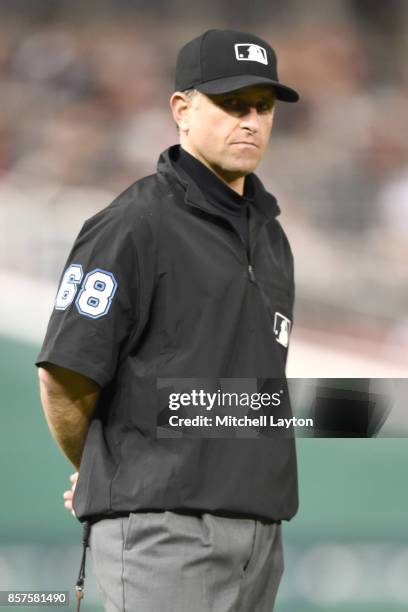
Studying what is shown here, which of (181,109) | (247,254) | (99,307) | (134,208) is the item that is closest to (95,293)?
(99,307)

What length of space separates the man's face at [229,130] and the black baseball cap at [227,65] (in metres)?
0.02

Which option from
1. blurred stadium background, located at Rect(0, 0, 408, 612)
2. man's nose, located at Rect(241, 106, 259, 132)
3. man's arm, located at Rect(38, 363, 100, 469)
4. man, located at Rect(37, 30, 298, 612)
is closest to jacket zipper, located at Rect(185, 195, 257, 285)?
man, located at Rect(37, 30, 298, 612)

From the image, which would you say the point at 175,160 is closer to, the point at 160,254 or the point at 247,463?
the point at 160,254

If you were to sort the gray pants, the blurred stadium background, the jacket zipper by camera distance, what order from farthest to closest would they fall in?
1. the blurred stadium background
2. the jacket zipper
3. the gray pants

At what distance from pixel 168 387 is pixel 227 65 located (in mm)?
447

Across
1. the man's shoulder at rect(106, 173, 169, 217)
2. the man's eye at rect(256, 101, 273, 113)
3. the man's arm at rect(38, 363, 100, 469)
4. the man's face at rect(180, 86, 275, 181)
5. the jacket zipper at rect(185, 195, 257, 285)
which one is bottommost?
the man's arm at rect(38, 363, 100, 469)

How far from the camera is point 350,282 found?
106 inches

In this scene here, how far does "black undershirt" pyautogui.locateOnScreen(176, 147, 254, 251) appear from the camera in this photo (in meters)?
1.42

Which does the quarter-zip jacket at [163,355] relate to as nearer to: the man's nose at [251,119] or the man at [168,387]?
the man at [168,387]

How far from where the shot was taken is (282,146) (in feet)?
8.98

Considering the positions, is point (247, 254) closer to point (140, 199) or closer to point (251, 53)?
point (140, 199)

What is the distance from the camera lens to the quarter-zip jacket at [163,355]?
129 cm

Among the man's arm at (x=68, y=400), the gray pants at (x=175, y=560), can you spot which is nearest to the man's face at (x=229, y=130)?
the man's arm at (x=68, y=400)

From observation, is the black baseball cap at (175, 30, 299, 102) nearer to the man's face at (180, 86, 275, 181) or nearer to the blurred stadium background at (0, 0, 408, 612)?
the man's face at (180, 86, 275, 181)
